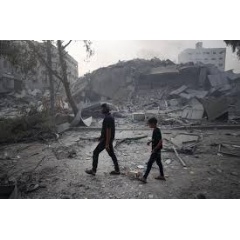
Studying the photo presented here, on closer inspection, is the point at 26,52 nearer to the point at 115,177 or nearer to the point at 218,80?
the point at 115,177

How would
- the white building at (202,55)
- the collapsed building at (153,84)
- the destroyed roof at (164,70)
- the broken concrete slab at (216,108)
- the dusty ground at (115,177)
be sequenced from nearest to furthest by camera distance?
the dusty ground at (115,177) < the broken concrete slab at (216,108) < the collapsed building at (153,84) < the destroyed roof at (164,70) < the white building at (202,55)

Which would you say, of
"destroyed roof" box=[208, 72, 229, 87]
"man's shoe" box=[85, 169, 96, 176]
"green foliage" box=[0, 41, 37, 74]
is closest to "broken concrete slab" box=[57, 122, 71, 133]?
"green foliage" box=[0, 41, 37, 74]

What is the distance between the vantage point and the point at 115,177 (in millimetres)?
4547

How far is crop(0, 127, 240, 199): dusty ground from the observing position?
397cm

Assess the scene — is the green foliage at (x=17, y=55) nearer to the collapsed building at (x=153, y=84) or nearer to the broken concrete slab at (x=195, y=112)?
the broken concrete slab at (x=195, y=112)

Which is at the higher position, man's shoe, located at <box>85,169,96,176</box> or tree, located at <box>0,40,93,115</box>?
tree, located at <box>0,40,93,115</box>

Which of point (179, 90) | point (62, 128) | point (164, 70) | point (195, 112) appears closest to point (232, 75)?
point (179, 90)

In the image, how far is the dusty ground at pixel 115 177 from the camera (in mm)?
3967

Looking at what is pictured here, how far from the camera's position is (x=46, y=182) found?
447cm

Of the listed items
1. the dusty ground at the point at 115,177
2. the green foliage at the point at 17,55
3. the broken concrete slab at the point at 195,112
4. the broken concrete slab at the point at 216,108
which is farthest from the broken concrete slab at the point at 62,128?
the broken concrete slab at the point at 216,108

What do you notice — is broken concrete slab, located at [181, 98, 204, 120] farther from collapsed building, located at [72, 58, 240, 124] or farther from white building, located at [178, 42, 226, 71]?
white building, located at [178, 42, 226, 71]

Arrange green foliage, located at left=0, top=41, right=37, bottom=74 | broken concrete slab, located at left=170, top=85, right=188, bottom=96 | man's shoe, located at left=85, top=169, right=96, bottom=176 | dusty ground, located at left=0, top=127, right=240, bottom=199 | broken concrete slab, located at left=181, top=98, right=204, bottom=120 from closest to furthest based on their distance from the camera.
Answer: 1. dusty ground, located at left=0, top=127, right=240, bottom=199
2. man's shoe, located at left=85, top=169, right=96, bottom=176
3. green foliage, located at left=0, top=41, right=37, bottom=74
4. broken concrete slab, located at left=181, top=98, right=204, bottom=120
5. broken concrete slab, located at left=170, top=85, right=188, bottom=96

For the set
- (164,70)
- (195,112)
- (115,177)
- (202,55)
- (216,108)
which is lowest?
(115,177)

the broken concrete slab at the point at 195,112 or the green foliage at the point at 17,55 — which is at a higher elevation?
the green foliage at the point at 17,55
